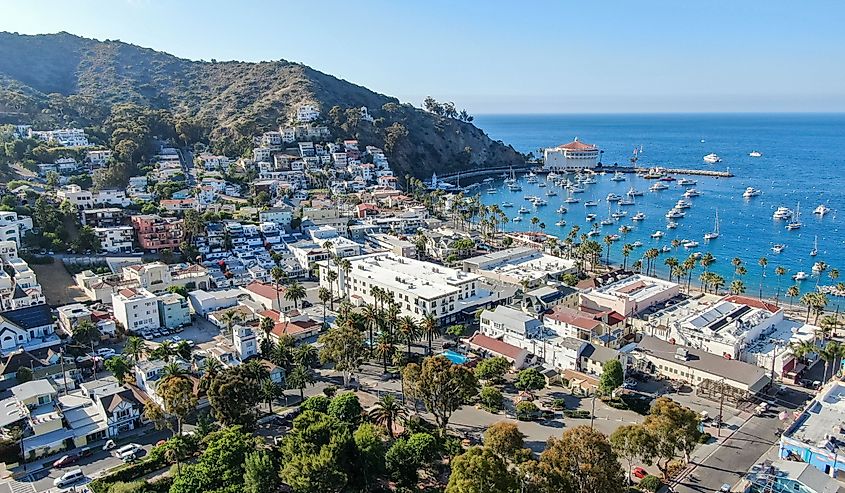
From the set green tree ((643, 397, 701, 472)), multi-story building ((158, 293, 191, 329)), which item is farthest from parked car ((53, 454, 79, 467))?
green tree ((643, 397, 701, 472))

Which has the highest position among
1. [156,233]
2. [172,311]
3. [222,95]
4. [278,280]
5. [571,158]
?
[222,95]

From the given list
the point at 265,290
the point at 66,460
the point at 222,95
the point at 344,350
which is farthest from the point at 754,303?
Result: the point at 222,95

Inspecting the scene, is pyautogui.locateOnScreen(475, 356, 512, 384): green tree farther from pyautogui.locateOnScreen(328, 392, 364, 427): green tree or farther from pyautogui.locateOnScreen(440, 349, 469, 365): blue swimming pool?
pyautogui.locateOnScreen(328, 392, 364, 427): green tree

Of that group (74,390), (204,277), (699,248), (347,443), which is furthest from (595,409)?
(699,248)

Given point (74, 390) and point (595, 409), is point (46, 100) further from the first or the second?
point (595, 409)

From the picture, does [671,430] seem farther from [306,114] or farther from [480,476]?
[306,114]

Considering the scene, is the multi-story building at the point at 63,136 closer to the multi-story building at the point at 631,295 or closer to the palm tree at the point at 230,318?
the palm tree at the point at 230,318
